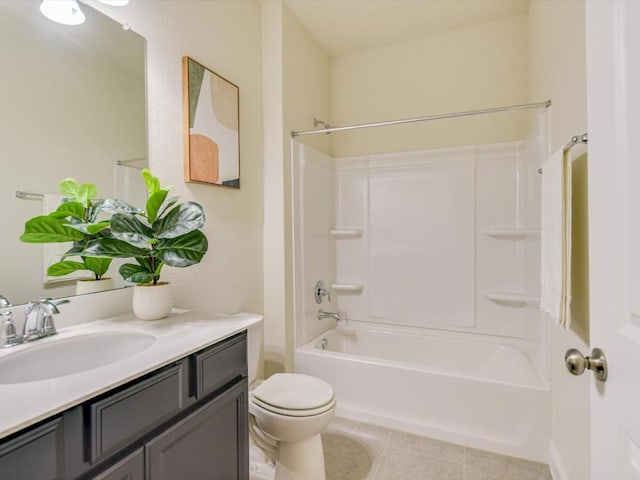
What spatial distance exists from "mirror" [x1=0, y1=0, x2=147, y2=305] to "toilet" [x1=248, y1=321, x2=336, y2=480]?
78 cm

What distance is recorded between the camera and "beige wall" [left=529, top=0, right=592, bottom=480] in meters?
1.29

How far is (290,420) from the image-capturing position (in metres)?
1.40

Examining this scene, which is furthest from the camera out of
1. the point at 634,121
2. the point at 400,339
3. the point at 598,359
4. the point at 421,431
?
the point at 400,339

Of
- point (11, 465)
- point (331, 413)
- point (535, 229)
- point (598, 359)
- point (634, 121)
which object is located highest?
point (634, 121)

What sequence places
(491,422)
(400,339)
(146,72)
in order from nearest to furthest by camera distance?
(146,72)
(491,422)
(400,339)

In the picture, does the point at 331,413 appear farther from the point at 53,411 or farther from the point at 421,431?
the point at 53,411

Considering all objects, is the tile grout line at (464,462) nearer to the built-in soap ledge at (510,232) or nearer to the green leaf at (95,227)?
the built-in soap ledge at (510,232)

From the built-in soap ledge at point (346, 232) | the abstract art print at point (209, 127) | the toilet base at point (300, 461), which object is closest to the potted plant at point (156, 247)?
the abstract art print at point (209, 127)

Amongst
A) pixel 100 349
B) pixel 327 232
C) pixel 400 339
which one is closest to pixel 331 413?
pixel 100 349

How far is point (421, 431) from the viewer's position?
1976 mm

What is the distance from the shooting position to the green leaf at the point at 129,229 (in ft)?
3.66

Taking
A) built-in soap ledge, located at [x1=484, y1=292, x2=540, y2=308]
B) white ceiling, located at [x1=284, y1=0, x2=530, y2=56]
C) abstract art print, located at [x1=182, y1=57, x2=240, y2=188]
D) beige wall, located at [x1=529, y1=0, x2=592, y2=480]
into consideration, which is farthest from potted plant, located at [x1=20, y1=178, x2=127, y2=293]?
built-in soap ledge, located at [x1=484, y1=292, x2=540, y2=308]

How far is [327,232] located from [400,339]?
1.05 m

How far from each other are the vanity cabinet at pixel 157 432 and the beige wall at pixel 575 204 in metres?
1.33
